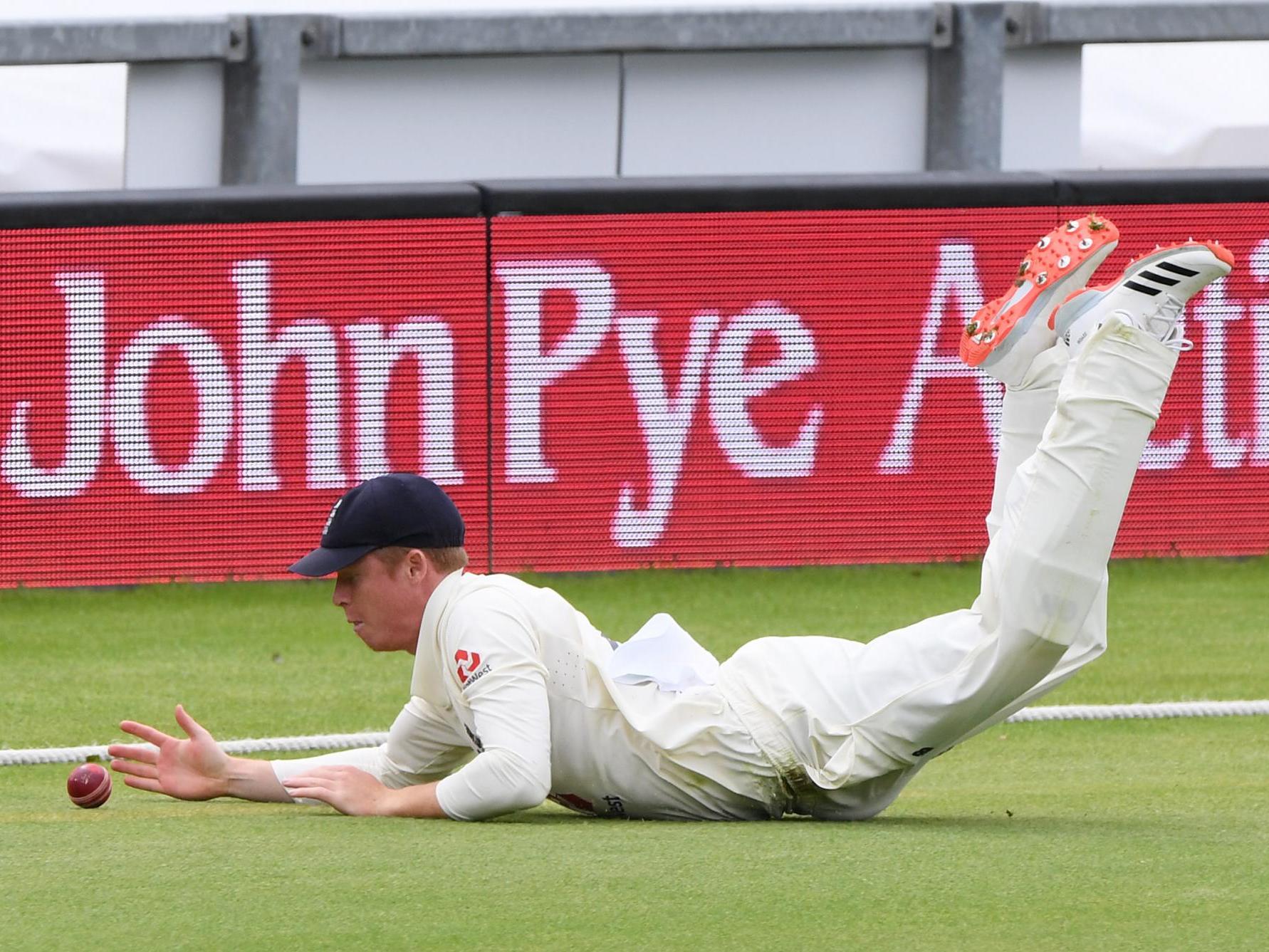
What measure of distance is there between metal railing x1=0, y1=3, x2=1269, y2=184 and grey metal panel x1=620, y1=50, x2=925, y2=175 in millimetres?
145

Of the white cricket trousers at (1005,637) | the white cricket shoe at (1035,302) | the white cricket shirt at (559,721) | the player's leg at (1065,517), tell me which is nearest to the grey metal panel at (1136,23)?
the white cricket shoe at (1035,302)

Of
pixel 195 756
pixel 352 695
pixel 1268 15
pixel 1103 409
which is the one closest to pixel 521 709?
pixel 195 756

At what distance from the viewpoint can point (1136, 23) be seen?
35.6 feet

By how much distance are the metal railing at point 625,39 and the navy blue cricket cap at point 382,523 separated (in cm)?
639

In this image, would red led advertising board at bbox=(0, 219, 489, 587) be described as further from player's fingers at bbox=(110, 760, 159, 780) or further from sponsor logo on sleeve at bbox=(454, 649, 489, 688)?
sponsor logo on sleeve at bbox=(454, 649, 489, 688)

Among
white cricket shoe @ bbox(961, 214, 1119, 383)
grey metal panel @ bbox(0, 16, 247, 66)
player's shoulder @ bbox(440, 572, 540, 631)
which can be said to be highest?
grey metal panel @ bbox(0, 16, 247, 66)

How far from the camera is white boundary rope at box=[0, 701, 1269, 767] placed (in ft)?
17.1

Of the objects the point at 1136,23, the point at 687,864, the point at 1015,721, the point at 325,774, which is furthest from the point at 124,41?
the point at 687,864

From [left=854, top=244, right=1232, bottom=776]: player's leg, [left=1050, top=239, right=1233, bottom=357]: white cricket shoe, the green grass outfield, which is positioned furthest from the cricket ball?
[left=1050, top=239, right=1233, bottom=357]: white cricket shoe

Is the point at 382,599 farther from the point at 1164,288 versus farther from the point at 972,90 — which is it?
the point at 972,90

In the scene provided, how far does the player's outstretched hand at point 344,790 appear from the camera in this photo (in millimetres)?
3818

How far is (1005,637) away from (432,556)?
1.04 meters

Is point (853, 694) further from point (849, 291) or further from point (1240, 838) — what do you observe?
point (849, 291)

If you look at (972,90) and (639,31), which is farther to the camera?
(972,90)
